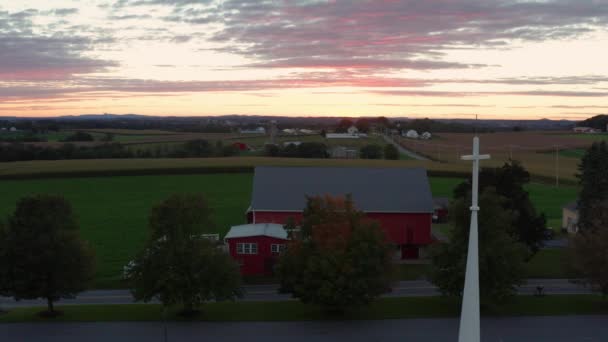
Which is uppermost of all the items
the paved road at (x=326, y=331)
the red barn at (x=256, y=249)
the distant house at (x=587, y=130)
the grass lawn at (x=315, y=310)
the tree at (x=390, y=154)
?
the distant house at (x=587, y=130)

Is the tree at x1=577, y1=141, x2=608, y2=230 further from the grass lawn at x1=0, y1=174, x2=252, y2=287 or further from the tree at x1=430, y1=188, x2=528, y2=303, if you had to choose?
the grass lawn at x1=0, y1=174, x2=252, y2=287

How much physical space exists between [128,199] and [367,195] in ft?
119

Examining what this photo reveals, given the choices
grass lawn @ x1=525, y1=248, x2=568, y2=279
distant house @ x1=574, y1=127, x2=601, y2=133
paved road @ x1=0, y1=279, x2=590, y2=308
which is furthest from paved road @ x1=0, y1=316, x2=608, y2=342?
distant house @ x1=574, y1=127, x2=601, y2=133

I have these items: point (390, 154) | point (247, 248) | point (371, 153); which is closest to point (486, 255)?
point (247, 248)

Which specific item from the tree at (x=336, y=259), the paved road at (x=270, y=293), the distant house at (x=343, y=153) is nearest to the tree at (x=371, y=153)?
the distant house at (x=343, y=153)

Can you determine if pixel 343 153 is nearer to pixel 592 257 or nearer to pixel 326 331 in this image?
pixel 592 257

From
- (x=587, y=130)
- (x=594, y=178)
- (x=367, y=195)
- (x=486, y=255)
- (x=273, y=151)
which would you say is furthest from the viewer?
(x=587, y=130)

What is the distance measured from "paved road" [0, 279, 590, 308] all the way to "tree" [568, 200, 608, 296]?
333 centimetres

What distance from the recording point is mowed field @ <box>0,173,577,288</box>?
46375 millimetres

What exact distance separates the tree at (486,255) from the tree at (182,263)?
10431mm

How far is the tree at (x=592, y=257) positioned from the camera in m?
30.4

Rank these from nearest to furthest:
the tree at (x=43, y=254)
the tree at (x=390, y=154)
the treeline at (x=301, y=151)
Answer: the tree at (x=43, y=254)
the tree at (x=390, y=154)
the treeline at (x=301, y=151)

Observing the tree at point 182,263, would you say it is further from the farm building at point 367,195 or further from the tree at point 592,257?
the tree at point 592,257

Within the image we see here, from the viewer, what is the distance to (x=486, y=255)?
29.9 metres
